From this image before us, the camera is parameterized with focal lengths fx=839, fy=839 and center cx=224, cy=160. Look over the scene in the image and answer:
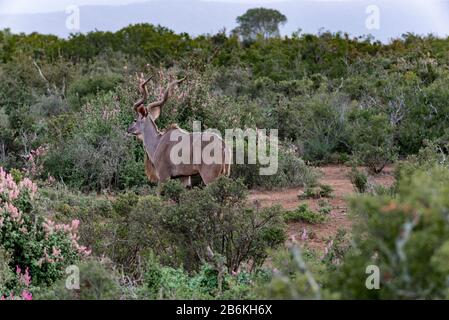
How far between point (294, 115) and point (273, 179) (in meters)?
3.50

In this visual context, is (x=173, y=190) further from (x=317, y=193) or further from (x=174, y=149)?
(x=317, y=193)

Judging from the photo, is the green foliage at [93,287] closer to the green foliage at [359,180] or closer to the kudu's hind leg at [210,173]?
the kudu's hind leg at [210,173]

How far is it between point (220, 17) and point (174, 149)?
110ft

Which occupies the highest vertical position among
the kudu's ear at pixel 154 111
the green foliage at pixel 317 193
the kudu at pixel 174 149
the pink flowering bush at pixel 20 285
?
the kudu's ear at pixel 154 111

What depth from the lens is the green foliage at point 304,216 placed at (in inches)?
393

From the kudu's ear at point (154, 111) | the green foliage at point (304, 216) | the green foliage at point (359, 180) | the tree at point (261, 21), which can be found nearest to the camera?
the green foliage at point (304, 216)

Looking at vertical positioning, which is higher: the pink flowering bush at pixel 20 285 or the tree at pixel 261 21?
the tree at pixel 261 21

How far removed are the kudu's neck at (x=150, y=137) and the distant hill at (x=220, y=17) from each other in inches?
700

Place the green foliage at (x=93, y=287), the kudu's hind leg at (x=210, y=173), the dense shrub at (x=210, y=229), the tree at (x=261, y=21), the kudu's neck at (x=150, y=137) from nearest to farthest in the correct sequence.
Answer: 1. the green foliage at (x=93, y=287)
2. the dense shrub at (x=210, y=229)
3. the kudu's hind leg at (x=210, y=173)
4. the kudu's neck at (x=150, y=137)
5. the tree at (x=261, y=21)

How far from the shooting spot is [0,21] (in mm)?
38062

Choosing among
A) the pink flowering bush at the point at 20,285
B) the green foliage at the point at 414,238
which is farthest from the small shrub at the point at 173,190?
the green foliage at the point at 414,238

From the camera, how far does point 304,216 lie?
9.99 meters

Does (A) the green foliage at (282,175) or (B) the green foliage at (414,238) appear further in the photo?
(A) the green foliage at (282,175)
